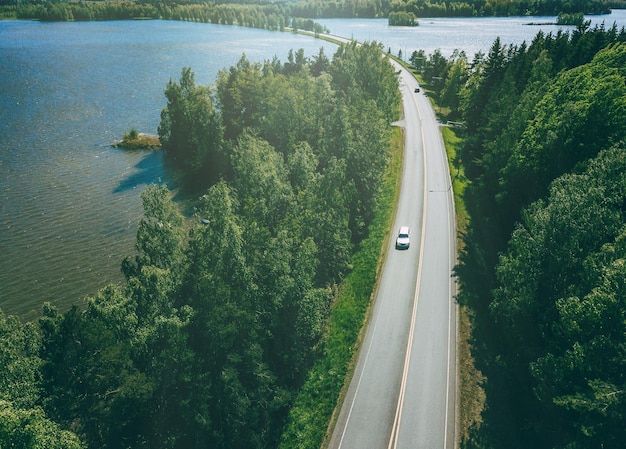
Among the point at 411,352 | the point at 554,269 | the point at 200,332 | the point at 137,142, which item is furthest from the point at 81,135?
the point at 554,269

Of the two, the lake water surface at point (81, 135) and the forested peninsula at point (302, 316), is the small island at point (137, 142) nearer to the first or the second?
the lake water surface at point (81, 135)

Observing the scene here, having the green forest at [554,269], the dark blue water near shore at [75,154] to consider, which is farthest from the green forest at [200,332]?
the green forest at [554,269]

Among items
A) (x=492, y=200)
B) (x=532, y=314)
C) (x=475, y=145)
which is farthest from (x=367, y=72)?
(x=532, y=314)

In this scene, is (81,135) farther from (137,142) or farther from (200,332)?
(200,332)

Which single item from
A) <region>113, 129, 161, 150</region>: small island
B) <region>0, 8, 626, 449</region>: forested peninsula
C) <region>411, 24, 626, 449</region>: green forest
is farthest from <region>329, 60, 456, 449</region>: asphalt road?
<region>113, 129, 161, 150</region>: small island

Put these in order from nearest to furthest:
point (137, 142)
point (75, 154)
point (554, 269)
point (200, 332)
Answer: point (554, 269) → point (200, 332) → point (75, 154) → point (137, 142)
